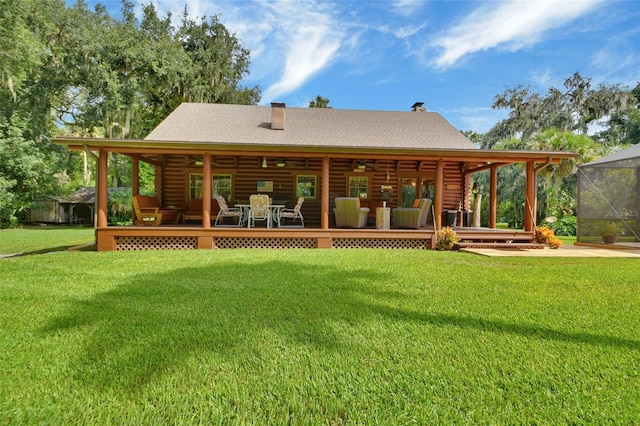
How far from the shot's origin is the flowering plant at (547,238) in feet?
28.7

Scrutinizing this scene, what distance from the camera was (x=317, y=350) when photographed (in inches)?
100

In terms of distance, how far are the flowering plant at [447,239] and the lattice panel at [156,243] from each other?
5.86 metres

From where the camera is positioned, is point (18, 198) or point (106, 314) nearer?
point (106, 314)

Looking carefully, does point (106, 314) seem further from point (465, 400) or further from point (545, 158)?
point (545, 158)

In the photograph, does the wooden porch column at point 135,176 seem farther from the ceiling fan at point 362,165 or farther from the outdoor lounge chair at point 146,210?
the ceiling fan at point 362,165

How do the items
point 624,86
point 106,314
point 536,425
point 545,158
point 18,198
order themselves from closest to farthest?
point 536,425 < point 106,314 < point 545,158 < point 18,198 < point 624,86

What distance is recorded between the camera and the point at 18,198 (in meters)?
16.9

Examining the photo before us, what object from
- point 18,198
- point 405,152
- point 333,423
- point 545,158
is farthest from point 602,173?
point 18,198

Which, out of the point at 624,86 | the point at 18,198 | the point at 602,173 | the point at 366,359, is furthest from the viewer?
the point at 624,86

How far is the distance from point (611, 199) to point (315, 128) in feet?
29.6

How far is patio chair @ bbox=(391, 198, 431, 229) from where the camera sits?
30.1ft

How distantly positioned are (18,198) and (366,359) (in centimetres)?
2063

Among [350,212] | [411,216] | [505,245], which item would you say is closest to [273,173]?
[350,212]

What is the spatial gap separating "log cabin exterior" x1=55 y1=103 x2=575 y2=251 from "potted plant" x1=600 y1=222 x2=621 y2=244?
2.61 meters
